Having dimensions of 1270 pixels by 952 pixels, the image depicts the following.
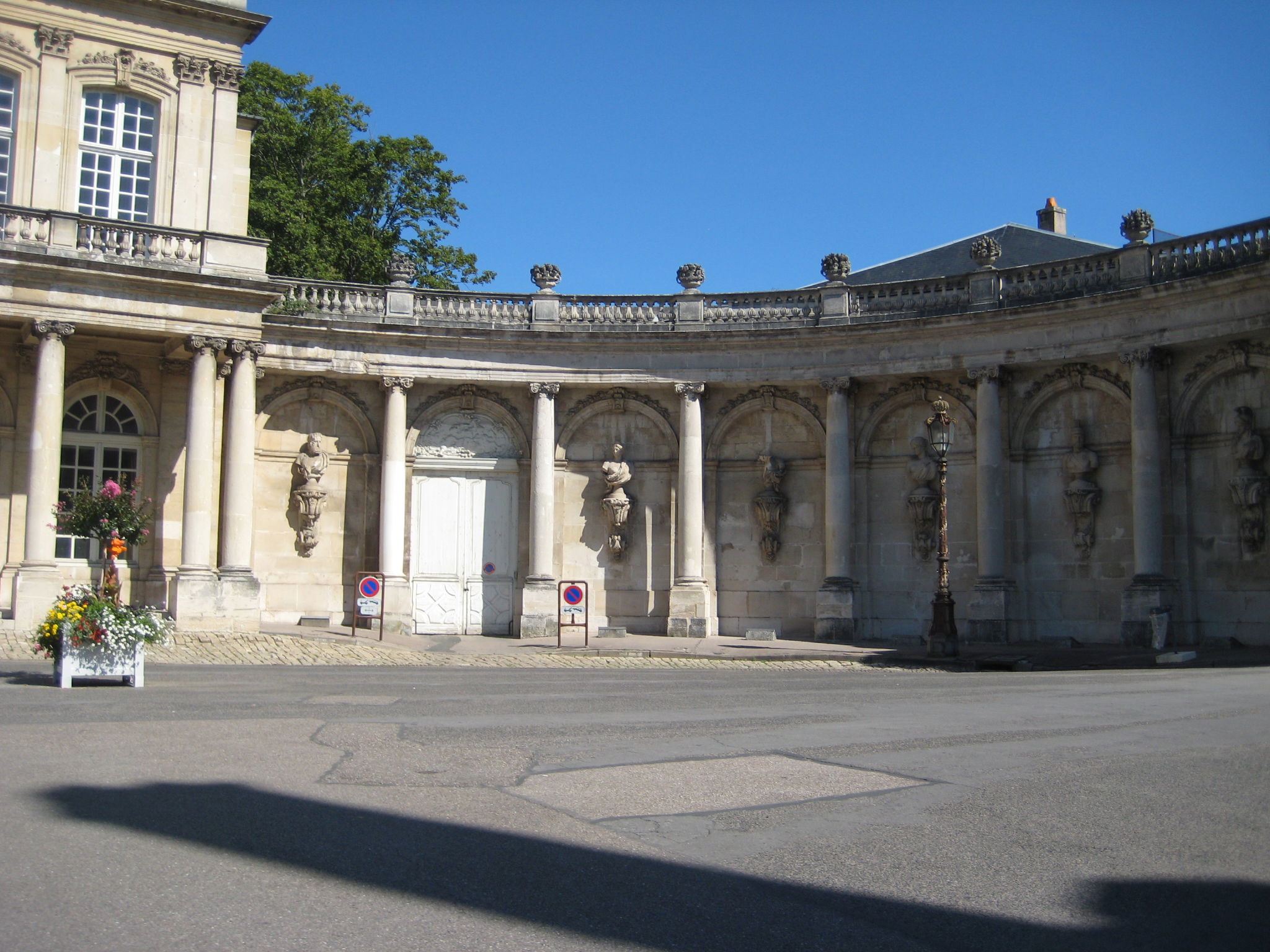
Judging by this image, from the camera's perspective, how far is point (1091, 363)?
26.3m

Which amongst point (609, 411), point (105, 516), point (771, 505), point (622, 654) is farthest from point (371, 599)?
point (771, 505)

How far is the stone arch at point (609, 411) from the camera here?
2967 cm

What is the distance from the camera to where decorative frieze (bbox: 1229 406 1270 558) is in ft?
77.6

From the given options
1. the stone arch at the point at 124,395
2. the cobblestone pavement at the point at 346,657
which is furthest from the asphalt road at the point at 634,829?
the stone arch at the point at 124,395

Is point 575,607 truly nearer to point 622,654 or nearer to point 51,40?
point 622,654

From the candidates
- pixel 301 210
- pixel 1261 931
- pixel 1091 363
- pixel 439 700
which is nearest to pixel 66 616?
pixel 439 700

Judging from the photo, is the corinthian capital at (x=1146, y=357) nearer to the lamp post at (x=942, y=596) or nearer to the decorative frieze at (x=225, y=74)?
the lamp post at (x=942, y=596)

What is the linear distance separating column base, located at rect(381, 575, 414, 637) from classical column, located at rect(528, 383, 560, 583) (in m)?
2.89

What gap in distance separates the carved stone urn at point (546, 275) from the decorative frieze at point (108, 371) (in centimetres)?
947

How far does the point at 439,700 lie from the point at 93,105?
19.3 meters

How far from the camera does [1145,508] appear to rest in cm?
2461

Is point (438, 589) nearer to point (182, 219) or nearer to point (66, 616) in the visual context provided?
point (182, 219)

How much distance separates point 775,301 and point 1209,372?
9.83 m

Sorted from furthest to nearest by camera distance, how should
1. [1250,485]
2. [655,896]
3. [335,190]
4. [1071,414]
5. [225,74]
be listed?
[335,190]
[225,74]
[1071,414]
[1250,485]
[655,896]
